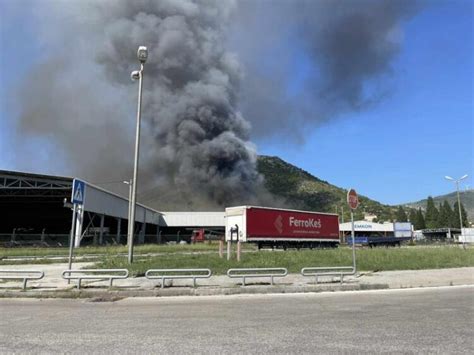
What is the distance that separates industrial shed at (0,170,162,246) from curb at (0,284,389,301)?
24.7 meters

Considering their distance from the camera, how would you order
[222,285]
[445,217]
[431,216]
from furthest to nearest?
[431,216]
[445,217]
[222,285]

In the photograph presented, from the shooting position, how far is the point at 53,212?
64.9m

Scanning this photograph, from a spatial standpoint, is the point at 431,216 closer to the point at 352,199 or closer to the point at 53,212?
the point at 53,212

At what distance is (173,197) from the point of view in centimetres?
8538

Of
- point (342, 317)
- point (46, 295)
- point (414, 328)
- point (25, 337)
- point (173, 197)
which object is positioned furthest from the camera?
point (173, 197)

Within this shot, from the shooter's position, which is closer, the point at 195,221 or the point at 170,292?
the point at 170,292

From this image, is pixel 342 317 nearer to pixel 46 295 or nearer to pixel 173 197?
pixel 46 295

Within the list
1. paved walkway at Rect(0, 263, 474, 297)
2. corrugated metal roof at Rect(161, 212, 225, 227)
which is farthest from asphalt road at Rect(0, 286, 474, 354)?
corrugated metal roof at Rect(161, 212, 225, 227)

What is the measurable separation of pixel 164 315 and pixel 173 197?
258ft

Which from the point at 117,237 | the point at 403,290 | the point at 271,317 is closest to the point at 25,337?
the point at 271,317

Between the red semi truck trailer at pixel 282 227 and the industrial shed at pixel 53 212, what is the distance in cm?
1287

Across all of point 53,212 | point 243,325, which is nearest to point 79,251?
point 243,325

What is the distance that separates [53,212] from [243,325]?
2543 inches

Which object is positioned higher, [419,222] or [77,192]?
[419,222]
